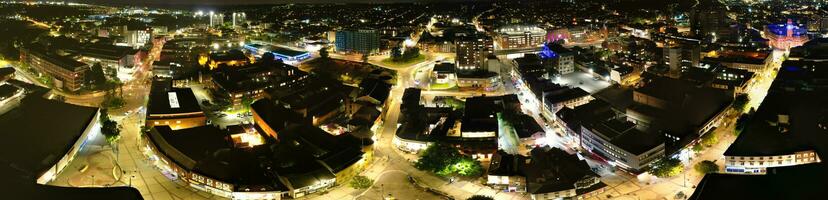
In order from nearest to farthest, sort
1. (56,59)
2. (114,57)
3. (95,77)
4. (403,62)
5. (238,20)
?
(95,77)
(56,59)
(114,57)
(403,62)
(238,20)

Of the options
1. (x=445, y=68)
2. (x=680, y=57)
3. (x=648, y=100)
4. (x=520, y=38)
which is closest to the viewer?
(x=648, y=100)

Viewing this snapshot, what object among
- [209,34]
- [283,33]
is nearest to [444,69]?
[283,33]

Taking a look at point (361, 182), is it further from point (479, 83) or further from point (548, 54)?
point (548, 54)

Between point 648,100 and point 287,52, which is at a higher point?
point 287,52

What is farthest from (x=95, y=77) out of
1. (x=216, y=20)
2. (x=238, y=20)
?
(x=216, y=20)

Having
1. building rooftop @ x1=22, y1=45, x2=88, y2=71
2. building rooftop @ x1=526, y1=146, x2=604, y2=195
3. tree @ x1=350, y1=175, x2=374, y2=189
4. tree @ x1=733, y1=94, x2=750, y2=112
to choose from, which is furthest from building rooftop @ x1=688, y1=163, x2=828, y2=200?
building rooftop @ x1=22, y1=45, x2=88, y2=71

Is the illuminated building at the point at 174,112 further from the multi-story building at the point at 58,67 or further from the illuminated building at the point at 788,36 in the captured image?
the illuminated building at the point at 788,36

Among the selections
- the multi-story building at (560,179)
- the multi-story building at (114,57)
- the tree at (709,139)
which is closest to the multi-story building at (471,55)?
the tree at (709,139)

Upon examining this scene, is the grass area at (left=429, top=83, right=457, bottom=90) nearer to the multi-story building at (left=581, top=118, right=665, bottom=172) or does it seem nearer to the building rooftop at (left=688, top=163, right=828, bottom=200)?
the multi-story building at (left=581, top=118, right=665, bottom=172)

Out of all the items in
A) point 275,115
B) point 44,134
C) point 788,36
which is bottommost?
point 44,134
